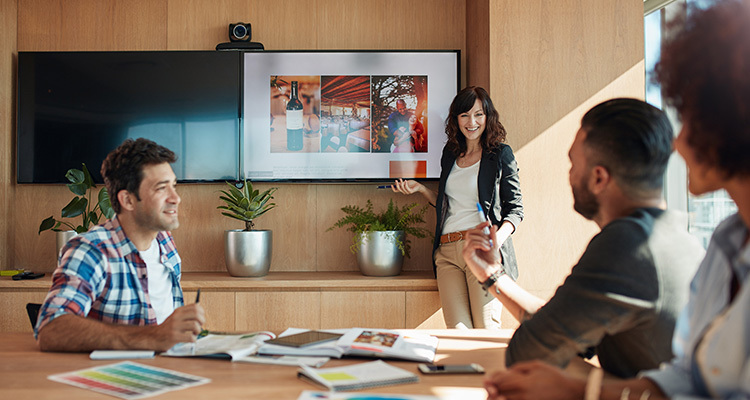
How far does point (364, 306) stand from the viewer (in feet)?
11.9

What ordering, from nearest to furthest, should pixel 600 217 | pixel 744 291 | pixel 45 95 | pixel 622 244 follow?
pixel 744 291
pixel 622 244
pixel 600 217
pixel 45 95

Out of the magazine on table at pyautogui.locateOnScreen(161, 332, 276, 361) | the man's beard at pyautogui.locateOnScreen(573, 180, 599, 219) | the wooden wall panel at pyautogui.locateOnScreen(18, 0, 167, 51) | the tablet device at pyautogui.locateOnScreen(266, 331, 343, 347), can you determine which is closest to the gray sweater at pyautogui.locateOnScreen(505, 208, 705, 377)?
the man's beard at pyautogui.locateOnScreen(573, 180, 599, 219)

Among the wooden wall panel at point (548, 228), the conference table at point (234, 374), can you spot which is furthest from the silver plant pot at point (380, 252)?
the conference table at point (234, 374)

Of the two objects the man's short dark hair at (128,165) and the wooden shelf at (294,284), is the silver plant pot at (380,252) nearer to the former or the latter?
the wooden shelf at (294,284)

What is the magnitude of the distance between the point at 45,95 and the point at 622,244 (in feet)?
12.7

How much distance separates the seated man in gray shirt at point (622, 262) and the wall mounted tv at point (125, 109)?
2.97 m

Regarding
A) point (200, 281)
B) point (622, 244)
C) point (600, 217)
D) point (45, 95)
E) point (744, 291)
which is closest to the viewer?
point (744, 291)

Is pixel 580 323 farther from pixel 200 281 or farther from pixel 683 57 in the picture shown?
pixel 200 281

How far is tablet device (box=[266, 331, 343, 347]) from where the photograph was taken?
1.68 metres

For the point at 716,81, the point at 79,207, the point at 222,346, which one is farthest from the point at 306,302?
the point at 716,81

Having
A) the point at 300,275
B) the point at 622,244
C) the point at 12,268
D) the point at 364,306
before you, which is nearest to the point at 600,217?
the point at 622,244

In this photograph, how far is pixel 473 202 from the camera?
3322mm

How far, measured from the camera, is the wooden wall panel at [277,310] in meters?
3.61

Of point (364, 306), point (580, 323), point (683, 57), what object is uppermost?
point (683, 57)
